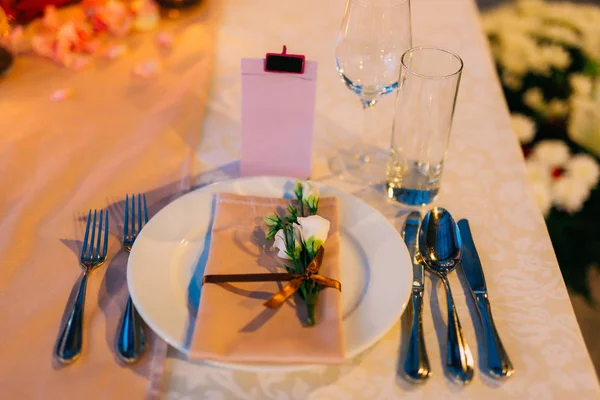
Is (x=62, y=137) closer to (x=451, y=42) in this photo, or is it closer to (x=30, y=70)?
(x=30, y=70)

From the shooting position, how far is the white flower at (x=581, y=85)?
1794mm

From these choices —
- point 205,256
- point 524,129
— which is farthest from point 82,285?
point 524,129

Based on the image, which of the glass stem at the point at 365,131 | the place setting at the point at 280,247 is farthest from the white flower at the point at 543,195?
the glass stem at the point at 365,131

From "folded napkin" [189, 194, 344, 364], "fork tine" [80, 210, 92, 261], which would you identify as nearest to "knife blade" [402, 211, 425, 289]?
"folded napkin" [189, 194, 344, 364]

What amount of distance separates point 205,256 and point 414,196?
1.09 ft

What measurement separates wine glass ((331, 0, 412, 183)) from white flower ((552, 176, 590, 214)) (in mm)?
833

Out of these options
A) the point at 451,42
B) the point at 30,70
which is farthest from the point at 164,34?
the point at 451,42

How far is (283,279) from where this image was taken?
0.67 m

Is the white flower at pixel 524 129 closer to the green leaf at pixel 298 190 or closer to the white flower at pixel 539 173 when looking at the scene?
the white flower at pixel 539 173

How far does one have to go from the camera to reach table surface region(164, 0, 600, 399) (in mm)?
614

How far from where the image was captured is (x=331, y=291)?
25.7 inches

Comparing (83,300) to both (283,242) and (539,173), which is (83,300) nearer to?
(283,242)

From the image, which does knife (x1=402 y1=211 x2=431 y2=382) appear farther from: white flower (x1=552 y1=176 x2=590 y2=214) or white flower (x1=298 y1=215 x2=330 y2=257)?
white flower (x1=552 y1=176 x2=590 y2=214)

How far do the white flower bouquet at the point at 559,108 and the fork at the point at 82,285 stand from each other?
1.14 m
